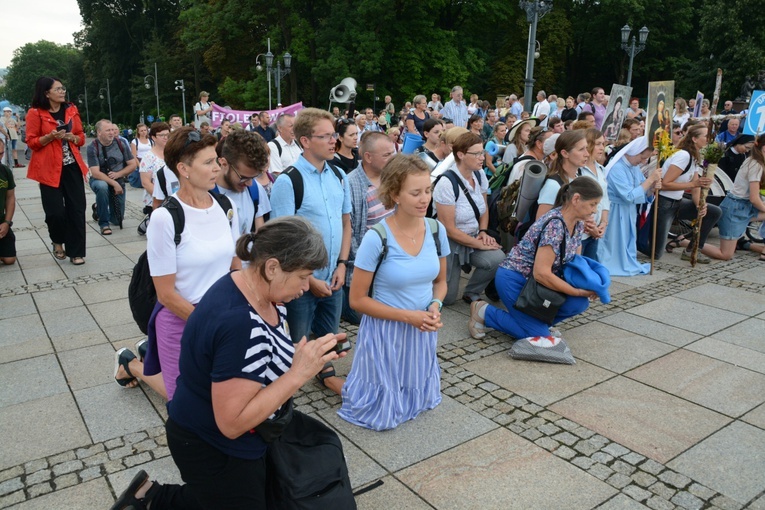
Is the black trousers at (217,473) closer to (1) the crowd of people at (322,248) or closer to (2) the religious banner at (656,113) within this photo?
(1) the crowd of people at (322,248)

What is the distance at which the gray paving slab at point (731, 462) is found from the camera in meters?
3.24

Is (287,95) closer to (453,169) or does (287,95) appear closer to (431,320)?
(453,169)

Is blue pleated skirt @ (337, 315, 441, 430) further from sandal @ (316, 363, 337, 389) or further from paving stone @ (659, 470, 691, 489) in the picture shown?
paving stone @ (659, 470, 691, 489)

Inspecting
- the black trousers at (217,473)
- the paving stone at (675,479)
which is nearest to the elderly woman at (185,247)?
the black trousers at (217,473)

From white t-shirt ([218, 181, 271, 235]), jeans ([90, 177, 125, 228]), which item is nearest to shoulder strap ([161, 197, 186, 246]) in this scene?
white t-shirt ([218, 181, 271, 235])

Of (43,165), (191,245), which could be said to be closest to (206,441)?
(191,245)

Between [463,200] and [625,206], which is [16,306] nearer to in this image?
[463,200]

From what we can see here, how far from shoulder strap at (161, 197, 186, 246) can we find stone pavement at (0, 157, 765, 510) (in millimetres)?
1313

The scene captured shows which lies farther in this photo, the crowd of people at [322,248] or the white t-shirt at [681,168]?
the white t-shirt at [681,168]

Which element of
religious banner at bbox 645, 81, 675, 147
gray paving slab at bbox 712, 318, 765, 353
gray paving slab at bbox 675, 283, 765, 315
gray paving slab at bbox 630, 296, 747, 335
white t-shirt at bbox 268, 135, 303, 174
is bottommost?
gray paving slab at bbox 712, 318, 765, 353

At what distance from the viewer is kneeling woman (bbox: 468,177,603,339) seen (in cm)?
471

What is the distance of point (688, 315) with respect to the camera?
6.08 metres

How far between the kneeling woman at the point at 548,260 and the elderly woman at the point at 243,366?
2.92m

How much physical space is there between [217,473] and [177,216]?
139 cm
